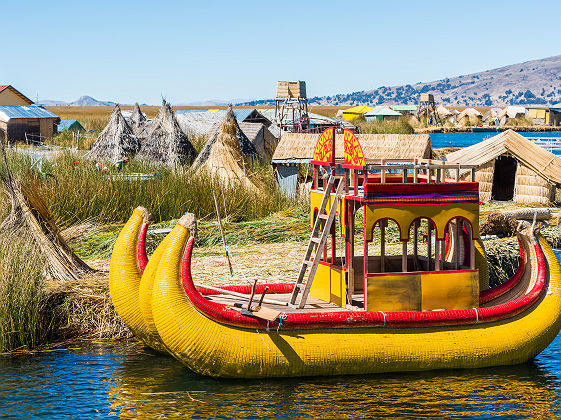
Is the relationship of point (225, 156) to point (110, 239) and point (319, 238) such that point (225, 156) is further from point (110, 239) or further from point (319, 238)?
point (319, 238)

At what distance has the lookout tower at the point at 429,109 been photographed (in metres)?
110

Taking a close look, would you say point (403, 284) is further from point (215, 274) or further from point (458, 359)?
point (215, 274)

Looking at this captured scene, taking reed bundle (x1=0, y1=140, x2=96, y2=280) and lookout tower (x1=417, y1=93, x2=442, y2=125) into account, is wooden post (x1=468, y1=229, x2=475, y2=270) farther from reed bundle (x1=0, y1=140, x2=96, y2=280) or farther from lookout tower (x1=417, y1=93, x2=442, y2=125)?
lookout tower (x1=417, y1=93, x2=442, y2=125)

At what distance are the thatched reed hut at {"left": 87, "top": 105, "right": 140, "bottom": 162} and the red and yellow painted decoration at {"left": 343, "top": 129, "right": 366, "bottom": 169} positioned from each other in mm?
20935

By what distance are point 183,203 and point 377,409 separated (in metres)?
10.9

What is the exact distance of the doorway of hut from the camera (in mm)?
26953

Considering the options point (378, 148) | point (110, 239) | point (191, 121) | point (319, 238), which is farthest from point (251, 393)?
point (191, 121)

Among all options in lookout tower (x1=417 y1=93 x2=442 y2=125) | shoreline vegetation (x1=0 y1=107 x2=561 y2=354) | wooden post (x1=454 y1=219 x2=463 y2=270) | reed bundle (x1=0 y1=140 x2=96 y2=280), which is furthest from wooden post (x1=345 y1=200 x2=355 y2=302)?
lookout tower (x1=417 y1=93 x2=442 y2=125)

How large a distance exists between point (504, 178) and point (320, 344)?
1953cm

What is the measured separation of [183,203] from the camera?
18.8 metres

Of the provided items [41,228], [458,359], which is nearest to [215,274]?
[41,228]

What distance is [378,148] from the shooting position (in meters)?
24.5

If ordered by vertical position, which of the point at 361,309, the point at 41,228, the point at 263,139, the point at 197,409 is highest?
the point at 263,139

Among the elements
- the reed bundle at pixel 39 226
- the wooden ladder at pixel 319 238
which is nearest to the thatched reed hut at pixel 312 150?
the reed bundle at pixel 39 226
